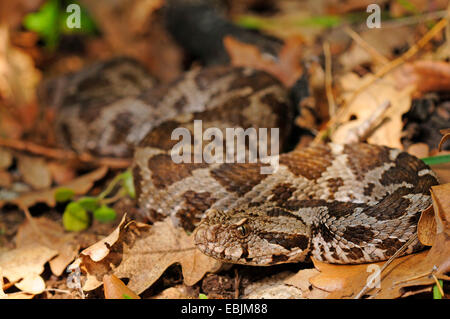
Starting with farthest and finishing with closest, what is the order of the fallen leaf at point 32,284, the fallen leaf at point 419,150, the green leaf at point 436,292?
the fallen leaf at point 419,150 → the fallen leaf at point 32,284 → the green leaf at point 436,292

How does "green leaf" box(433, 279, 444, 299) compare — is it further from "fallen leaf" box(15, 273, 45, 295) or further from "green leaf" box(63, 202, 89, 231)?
"green leaf" box(63, 202, 89, 231)

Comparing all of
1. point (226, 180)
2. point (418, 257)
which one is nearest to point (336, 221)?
point (418, 257)

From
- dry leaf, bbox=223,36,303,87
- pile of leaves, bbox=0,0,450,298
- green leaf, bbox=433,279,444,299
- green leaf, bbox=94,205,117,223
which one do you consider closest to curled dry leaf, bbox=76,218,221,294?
pile of leaves, bbox=0,0,450,298

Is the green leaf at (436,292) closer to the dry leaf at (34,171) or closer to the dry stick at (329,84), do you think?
the dry stick at (329,84)

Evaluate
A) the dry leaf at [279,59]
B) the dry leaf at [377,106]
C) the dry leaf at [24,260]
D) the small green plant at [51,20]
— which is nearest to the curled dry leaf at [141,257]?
the dry leaf at [24,260]

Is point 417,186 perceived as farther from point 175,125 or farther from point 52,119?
point 52,119

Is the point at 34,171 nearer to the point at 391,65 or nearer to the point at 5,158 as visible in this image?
the point at 5,158

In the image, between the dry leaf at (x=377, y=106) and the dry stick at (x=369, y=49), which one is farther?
the dry stick at (x=369, y=49)
